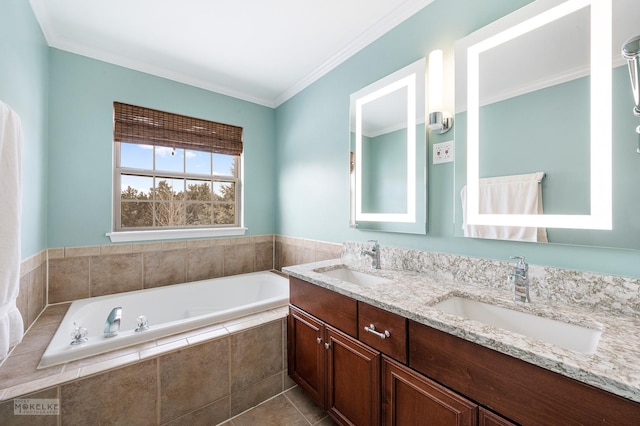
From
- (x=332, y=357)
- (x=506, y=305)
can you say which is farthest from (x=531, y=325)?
(x=332, y=357)

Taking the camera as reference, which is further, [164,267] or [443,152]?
[164,267]

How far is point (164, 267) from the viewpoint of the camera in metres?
2.43

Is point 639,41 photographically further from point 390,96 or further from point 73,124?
point 73,124

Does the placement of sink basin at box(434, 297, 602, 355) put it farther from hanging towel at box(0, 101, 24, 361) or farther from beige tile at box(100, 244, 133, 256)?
beige tile at box(100, 244, 133, 256)

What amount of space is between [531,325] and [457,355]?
0.39 m

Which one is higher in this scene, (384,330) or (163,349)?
(384,330)

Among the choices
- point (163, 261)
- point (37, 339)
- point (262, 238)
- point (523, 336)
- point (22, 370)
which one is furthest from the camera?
point (262, 238)

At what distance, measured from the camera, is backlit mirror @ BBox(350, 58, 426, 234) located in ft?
5.37

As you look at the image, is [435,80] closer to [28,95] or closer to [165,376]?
[165,376]

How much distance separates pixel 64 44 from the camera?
2.00 metres

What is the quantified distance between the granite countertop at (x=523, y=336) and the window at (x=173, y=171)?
176 cm

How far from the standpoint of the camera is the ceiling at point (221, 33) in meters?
1.68

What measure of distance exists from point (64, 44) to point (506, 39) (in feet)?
9.81

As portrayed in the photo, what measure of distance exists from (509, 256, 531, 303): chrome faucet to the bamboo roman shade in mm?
2665
